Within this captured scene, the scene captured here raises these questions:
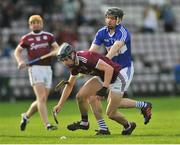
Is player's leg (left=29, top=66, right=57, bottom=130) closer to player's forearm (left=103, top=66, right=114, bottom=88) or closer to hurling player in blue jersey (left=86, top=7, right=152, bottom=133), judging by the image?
hurling player in blue jersey (left=86, top=7, right=152, bottom=133)

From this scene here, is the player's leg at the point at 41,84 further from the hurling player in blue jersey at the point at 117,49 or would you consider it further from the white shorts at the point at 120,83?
the white shorts at the point at 120,83

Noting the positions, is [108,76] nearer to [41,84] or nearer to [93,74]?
[93,74]

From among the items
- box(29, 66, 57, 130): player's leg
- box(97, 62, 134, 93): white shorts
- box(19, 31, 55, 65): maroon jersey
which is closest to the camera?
box(97, 62, 134, 93): white shorts

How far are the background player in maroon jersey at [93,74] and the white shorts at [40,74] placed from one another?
2129 millimetres

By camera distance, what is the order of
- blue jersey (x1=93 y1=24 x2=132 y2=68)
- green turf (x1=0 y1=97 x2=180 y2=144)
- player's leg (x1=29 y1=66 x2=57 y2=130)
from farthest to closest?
player's leg (x1=29 y1=66 x2=57 y2=130) < blue jersey (x1=93 y1=24 x2=132 y2=68) < green turf (x1=0 y1=97 x2=180 y2=144)

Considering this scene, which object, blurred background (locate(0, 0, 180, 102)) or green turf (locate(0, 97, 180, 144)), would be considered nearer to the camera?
green turf (locate(0, 97, 180, 144))

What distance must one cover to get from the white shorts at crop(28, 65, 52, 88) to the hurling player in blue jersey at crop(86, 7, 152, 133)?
201cm

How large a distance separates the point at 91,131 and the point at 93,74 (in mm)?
1913

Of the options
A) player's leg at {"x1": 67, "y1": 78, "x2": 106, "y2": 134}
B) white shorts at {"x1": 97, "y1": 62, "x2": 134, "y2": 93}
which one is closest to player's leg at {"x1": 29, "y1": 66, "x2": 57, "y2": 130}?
player's leg at {"x1": 67, "y1": 78, "x2": 106, "y2": 134}

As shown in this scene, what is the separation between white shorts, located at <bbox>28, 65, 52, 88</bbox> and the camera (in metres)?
18.8

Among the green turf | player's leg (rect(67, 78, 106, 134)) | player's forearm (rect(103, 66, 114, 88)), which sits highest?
player's forearm (rect(103, 66, 114, 88))

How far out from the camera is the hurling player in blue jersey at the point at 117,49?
16.8 m

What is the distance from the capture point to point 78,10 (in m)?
35.4

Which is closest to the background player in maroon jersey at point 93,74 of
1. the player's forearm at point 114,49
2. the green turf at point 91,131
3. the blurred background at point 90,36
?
the player's forearm at point 114,49
